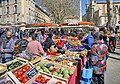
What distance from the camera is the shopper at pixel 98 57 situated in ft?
16.0

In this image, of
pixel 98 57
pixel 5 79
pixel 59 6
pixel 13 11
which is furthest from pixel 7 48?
pixel 13 11

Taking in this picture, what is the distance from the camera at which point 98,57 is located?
493 centimetres

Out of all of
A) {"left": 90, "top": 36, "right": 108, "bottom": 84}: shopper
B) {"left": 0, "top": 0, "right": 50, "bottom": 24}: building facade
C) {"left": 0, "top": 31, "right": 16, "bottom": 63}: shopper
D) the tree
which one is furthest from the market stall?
{"left": 0, "top": 0, "right": 50, "bottom": 24}: building facade

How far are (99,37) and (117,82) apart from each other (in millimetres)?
2153

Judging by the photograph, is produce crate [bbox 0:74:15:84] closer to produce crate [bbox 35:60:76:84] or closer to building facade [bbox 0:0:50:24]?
produce crate [bbox 35:60:76:84]

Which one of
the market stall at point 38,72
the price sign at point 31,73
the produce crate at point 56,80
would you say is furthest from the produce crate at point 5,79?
the produce crate at point 56,80

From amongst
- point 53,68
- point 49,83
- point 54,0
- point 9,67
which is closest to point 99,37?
point 53,68

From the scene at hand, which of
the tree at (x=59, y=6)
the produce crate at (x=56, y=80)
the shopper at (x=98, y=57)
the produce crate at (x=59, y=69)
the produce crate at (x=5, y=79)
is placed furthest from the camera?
the tree at (x=59, y=6)

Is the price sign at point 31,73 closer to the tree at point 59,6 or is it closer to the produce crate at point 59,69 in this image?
the produce crate at point 59,69

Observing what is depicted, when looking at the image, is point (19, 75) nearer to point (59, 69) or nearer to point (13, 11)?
point (59, 69)

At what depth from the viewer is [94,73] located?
514 centimetres

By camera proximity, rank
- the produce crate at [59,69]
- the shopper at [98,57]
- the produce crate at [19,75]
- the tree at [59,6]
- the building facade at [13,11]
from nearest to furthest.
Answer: the produce crate at [19,75], the produce crate at [59,69], the shopper at [98,57], the tree at [59,6], the building facade at [13,11]

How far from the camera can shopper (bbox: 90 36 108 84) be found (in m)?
4.88

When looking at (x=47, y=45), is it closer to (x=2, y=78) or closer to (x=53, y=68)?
(x=53, y=68)
